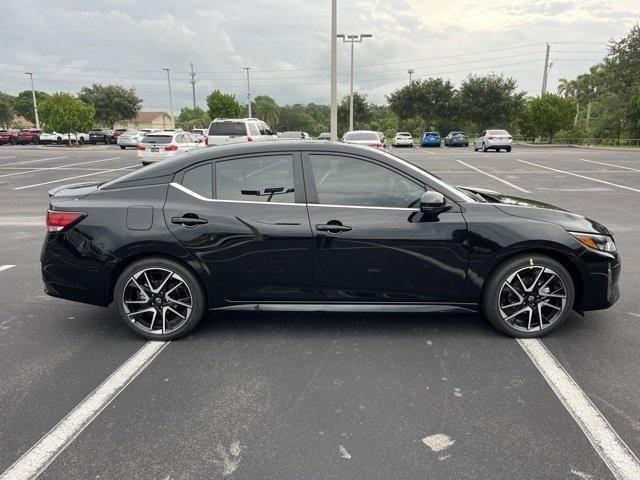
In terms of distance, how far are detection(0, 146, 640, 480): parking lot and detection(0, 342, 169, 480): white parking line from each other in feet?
0.13

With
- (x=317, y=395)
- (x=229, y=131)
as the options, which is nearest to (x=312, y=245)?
(x=317, y=395)

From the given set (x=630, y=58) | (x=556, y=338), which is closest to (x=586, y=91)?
(x=630, y=58)

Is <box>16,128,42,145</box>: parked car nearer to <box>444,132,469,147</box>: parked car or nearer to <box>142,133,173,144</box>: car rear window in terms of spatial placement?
<box>142,133,173,144</box>: car rear window

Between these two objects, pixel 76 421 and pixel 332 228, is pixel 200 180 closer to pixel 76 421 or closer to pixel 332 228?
pixel 332 228

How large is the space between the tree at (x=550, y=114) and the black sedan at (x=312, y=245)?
153ft

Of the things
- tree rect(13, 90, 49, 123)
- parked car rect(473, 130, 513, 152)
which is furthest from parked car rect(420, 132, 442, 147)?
tree rect(13, 90, 49, 123)

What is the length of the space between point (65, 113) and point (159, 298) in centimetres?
4377

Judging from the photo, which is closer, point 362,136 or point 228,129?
point 228,129

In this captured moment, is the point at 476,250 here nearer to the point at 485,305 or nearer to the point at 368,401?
the point at 485,305

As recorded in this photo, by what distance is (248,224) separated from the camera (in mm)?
3834

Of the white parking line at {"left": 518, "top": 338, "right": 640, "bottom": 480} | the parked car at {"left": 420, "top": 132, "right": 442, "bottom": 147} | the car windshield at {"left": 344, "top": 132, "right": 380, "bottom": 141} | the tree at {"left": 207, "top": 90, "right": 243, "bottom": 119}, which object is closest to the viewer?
the white parking line at {"left": 518, "top": 338, "right": 640, "bottom": 480}

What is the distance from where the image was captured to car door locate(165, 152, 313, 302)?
3830mm

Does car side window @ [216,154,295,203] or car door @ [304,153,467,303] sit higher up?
car side window @ [216,154,295,203]

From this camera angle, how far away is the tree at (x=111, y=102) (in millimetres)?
66562
